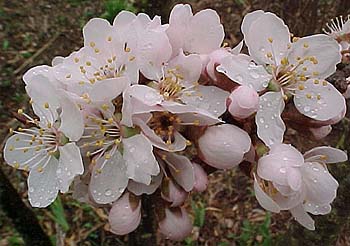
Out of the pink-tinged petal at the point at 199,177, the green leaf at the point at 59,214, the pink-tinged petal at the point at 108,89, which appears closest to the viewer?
the pink-tinged petal at the point at 108,89

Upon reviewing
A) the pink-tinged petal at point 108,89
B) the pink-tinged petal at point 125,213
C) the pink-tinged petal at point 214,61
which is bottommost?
the pink-tinged petal at point 125,213

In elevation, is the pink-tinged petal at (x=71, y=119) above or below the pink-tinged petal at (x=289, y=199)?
above

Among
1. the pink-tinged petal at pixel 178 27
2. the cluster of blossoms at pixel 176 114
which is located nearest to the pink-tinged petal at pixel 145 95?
the cluster of blossoms at pixel 176 114

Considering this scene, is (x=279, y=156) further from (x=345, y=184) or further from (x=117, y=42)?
(x=345, y=184)

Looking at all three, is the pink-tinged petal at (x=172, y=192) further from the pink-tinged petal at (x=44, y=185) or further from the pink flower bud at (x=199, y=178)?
the pink-tinged petal at (x=44, y=185)

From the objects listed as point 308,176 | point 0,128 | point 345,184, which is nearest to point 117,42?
point 308,176

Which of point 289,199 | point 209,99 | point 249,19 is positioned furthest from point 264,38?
point 289,199

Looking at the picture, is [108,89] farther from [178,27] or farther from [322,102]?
[322,102]

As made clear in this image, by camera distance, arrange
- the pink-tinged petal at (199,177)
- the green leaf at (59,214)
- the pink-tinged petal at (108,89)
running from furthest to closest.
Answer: the green leaf at (59,214) < the pink-tinged petal at (199,177) < the pink-tinged petal at (108,89)
